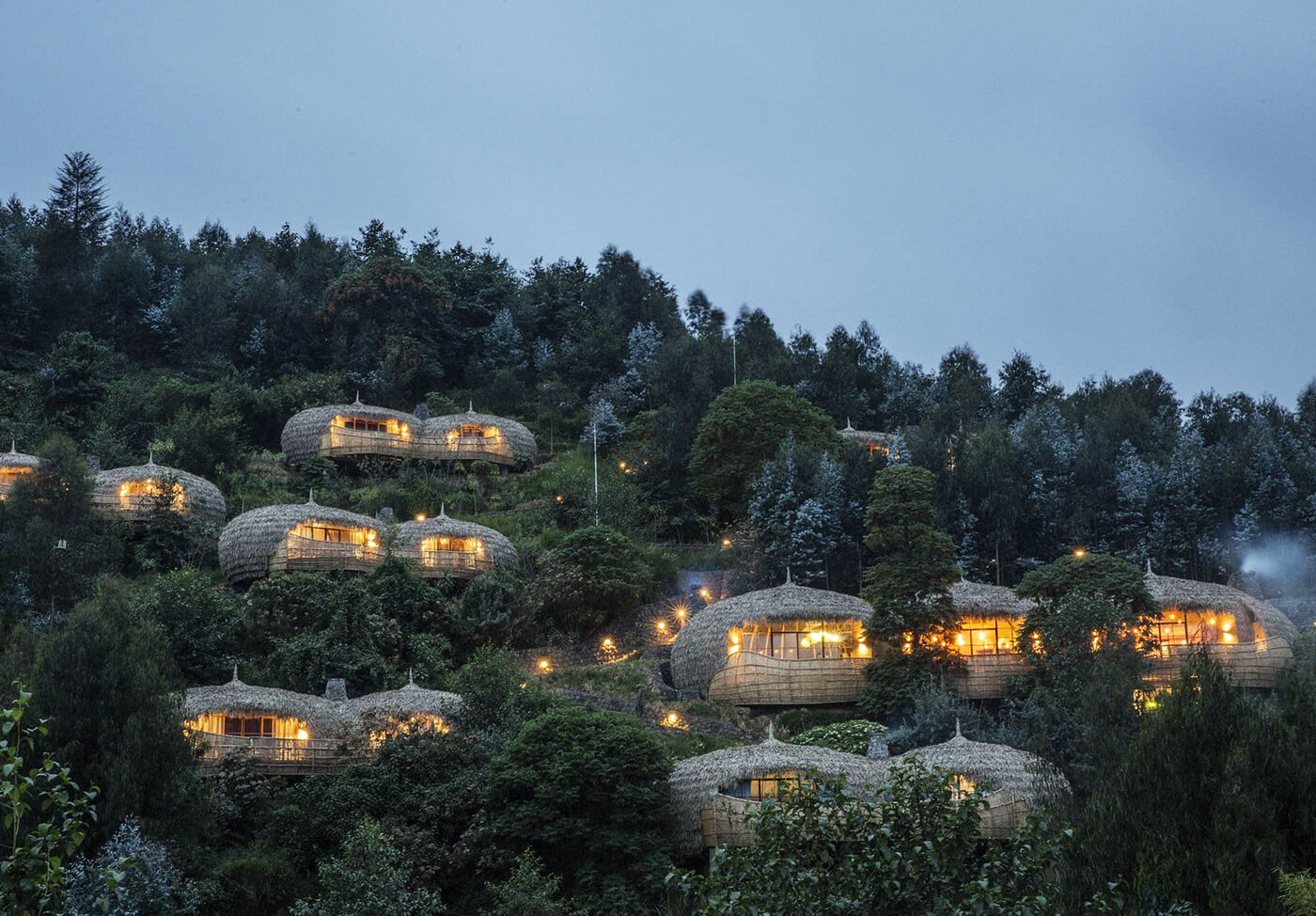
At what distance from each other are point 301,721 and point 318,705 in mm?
554

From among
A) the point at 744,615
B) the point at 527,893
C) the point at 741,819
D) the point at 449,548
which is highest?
the point at 449,548

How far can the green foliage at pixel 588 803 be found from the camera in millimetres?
26781

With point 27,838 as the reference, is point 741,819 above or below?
below

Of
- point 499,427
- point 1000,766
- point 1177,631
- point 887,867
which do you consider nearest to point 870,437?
point 499,427

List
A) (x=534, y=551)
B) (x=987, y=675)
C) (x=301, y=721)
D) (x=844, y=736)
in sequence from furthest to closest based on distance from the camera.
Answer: (x=534, y=551), (x=987, y=675), (x=844, y=736), (x=301, y=721)

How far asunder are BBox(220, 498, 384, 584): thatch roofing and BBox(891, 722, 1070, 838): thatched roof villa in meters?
20.0

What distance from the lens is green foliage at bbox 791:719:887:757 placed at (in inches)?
1259

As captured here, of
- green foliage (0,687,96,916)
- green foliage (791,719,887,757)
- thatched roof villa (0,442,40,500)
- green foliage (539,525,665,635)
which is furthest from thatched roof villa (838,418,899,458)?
green foliage (0,687,96,916)

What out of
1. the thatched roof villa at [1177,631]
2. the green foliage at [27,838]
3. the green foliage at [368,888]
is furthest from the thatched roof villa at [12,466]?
the green foliage at [27,838]

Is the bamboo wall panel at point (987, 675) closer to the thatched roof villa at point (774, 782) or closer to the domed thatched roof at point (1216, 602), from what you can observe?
the domed thatched roof at point (1216, 602)

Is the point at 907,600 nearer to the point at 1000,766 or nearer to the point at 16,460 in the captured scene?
the point at 1000,766

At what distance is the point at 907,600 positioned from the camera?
115ft

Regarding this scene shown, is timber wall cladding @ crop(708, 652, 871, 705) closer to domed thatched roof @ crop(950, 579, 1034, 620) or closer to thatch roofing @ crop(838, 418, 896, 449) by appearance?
domed thatched roof @ crop(950, 579, 1034, 620)

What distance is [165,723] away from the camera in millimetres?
27000
